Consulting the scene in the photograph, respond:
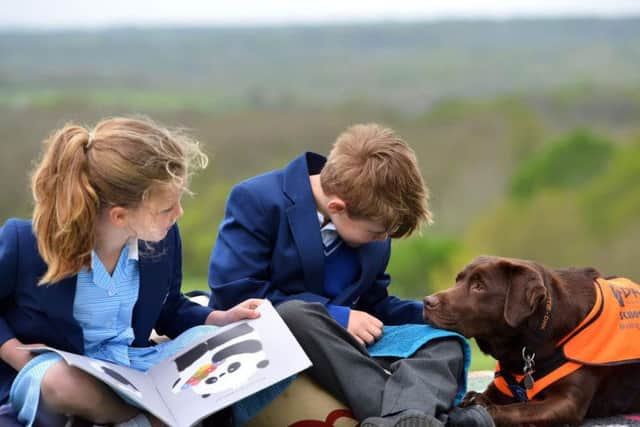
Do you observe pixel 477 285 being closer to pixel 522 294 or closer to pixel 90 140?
pixel 522 294

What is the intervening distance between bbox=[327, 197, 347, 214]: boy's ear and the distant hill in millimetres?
14518

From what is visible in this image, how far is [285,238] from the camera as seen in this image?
3799 millimetres

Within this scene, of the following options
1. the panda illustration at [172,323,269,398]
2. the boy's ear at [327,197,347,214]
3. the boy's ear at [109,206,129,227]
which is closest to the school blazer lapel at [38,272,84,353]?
the boy's ear at [109,206,129,227]

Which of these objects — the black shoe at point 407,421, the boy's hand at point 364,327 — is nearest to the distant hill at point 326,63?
the boy's hand at point 364,327

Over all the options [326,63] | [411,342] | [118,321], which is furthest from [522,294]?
[326,63]

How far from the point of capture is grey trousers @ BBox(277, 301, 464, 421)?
3.27 meters

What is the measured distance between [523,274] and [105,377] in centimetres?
160

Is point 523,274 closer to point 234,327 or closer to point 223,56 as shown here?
point 234,327

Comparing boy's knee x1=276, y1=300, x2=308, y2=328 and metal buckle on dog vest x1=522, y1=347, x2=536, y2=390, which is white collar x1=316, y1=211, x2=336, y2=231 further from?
metal buckle on dog vest x1=522, y1=347, x2=536, y2=390

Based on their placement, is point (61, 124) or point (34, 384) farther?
point (61, 124)

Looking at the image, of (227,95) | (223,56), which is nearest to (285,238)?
(227,95)

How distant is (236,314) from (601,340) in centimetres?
138

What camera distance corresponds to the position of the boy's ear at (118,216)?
3184 millimetres

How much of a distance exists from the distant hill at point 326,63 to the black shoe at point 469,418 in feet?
49.7
